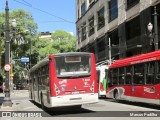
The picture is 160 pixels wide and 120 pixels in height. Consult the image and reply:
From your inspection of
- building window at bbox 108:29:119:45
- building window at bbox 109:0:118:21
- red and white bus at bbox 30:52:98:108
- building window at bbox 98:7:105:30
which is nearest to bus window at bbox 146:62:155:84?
red and white bus at bbox 30:52:98:108

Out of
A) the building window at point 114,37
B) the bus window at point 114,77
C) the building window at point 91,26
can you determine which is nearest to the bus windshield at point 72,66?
the bus window at point 114,77

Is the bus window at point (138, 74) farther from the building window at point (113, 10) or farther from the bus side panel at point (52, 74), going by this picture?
the building window at point (113, 10)

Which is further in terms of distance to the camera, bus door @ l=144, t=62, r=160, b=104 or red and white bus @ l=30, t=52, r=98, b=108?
bus door @ l=144, t=62, r=160, b=104

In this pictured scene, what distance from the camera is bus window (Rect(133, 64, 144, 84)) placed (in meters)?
21.5

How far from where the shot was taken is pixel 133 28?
140ft

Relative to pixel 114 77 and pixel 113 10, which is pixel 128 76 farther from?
pixel 113 10

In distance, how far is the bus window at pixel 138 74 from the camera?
21.5 m

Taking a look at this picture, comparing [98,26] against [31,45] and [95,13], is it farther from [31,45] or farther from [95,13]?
[31,45]

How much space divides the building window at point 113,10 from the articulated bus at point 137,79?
21.8 meters

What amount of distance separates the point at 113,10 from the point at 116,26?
2962mm

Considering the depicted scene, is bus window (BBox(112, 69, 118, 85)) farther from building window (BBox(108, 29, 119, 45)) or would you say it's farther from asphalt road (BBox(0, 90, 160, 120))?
building window (BBox(108, 29, 119, 45))

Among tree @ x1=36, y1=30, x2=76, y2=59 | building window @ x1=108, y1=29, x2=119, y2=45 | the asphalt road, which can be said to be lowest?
the asphalt road

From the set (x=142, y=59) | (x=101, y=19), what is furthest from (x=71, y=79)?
(x=101, y=19)

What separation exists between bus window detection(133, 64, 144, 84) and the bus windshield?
3806mm
